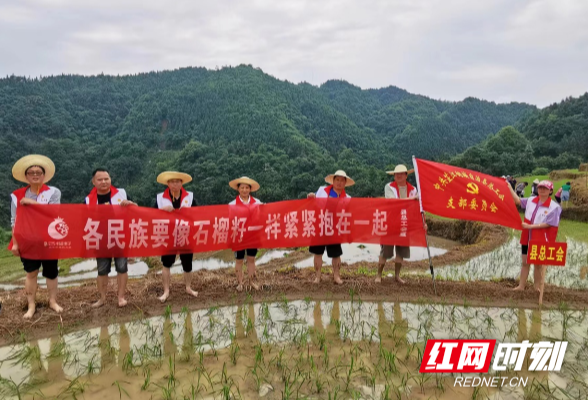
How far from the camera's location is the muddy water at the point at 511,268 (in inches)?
297

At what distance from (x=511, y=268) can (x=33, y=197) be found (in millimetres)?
10008

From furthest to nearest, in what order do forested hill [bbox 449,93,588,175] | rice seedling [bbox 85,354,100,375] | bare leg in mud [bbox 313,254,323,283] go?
forested hill [bbox 449,93,588,175] < bare leg in mud [bbox 313,254,323,283] < rice seedling [bbox 85,354,100,375]

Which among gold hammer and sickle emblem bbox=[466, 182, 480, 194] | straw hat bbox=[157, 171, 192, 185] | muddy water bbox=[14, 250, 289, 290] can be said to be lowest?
muddy water bbox=[14, 250, 289, 290]

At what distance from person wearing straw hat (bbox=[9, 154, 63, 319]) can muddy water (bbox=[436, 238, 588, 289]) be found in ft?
23.9

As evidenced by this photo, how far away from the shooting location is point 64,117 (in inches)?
3004

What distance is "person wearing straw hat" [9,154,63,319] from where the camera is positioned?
4848mm

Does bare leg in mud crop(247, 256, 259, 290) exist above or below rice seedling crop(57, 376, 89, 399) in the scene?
above

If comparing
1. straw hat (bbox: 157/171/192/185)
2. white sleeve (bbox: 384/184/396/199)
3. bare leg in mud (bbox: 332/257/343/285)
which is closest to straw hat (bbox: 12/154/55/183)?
straw hat (bbox: 157/171/192/185)

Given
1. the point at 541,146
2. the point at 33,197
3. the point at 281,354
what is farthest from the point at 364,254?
the point at 541,146

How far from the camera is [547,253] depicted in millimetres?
5406

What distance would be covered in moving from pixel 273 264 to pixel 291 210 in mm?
5156

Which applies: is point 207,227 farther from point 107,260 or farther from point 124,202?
point 107,260

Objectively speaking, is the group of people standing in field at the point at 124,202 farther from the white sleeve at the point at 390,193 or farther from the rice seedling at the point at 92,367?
the rice seedling at the point at 92,367

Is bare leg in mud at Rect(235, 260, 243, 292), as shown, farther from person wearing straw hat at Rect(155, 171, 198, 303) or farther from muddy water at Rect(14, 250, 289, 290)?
muddy water at Rect(14, 250, 289, 290)
